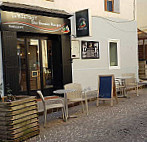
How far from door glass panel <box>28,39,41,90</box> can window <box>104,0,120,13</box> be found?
454 centimetres

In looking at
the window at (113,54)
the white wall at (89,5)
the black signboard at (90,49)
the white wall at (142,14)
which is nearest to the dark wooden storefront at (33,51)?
the white wall at (89,5)

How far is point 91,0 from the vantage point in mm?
10656

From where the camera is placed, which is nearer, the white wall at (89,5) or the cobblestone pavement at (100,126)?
the cobblestone pavement at (100,126)

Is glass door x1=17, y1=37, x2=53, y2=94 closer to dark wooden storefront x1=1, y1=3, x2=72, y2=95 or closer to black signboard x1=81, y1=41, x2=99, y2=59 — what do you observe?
dark wooden storefront x1=1, y1=3, x2=72, y2=95

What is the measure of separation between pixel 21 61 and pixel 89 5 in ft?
13.9

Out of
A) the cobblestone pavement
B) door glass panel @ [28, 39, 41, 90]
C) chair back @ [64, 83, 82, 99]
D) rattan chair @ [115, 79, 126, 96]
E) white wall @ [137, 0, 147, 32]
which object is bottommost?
the cobblestone pavement

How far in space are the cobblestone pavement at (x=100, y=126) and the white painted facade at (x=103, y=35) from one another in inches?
126

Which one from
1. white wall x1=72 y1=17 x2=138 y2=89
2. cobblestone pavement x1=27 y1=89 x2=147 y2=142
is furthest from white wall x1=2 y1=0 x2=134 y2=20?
cobblestone pavement x1=27 y1=89 x2=147 y2=142

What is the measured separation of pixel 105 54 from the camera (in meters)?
11.3

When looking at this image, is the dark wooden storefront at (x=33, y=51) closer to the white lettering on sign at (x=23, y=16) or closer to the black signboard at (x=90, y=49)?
the white lettering on sign at (x=23, y=16)

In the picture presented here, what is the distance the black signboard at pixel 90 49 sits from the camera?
10195 millimetres

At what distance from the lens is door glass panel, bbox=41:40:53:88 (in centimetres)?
927

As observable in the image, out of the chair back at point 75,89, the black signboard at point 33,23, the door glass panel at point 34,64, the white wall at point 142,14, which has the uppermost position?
the white wall at point 142,14

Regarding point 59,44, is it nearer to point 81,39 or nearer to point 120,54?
point 81,39
